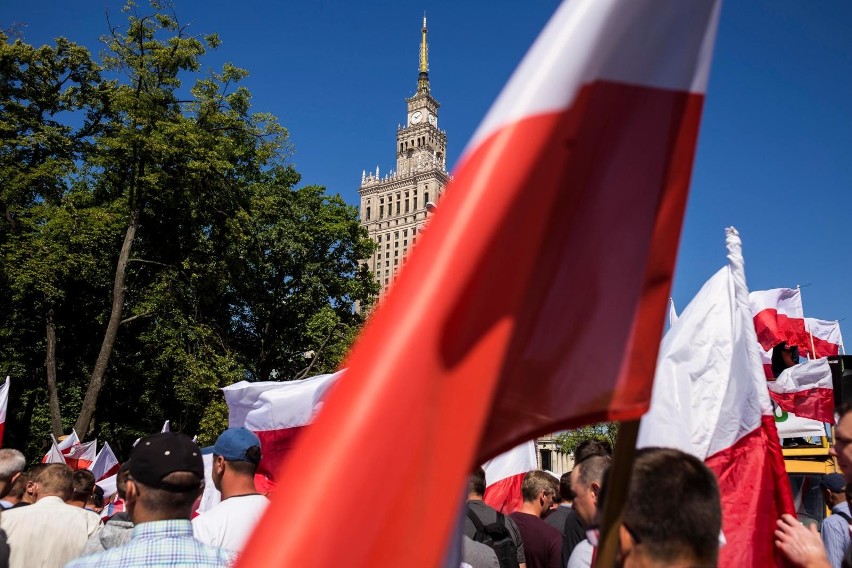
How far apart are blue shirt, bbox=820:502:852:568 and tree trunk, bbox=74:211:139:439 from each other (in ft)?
Result: 53.8

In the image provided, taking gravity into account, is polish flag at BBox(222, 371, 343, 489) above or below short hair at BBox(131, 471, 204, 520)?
above

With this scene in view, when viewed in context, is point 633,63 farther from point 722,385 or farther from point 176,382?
point 176,382

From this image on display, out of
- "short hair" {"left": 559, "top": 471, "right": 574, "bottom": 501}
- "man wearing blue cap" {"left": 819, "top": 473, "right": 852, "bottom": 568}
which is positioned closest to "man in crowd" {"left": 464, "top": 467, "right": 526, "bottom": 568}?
"short hair" {"left": 559, "top": 471, "right": 574, "bottom": 501}

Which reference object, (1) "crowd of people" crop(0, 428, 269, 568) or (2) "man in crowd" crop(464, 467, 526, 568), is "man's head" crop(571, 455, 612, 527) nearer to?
(2) "man in crowd" crop(464, 467, 526, 568)

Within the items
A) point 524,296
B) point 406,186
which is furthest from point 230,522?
point 406,186

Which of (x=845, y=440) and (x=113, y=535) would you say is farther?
(x=113, y=535)

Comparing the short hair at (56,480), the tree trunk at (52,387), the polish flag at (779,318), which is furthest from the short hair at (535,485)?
the tree trunk at (52,387)

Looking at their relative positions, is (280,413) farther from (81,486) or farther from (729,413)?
(729,413)

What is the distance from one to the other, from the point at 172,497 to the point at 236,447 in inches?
52.2

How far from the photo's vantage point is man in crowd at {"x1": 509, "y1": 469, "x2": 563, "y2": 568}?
5.44m

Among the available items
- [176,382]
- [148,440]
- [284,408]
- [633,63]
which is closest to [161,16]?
[176,382]

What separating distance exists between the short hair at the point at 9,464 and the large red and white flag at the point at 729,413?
176 inches

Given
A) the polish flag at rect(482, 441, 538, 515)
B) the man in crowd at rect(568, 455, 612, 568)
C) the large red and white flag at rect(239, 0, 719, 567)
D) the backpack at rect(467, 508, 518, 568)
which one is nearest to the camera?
the large red and white flag at rect(239, 0, 719, 567)

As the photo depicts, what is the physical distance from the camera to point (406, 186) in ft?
331
